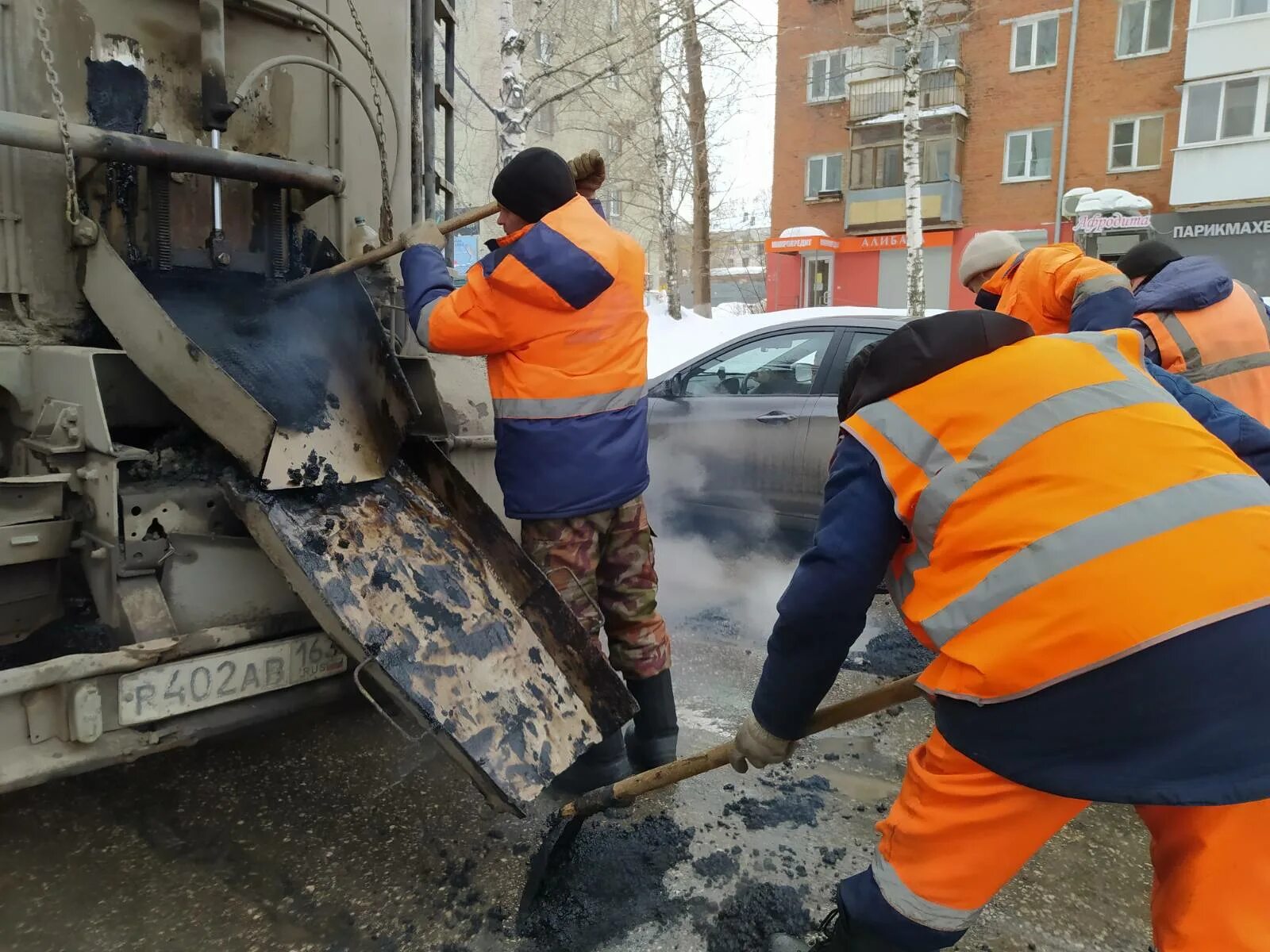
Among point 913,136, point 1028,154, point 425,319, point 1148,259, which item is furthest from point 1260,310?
point 1028,154

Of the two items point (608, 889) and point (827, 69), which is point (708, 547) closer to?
point (608, 889)

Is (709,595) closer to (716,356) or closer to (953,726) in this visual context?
(716,356)

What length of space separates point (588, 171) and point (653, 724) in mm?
1868

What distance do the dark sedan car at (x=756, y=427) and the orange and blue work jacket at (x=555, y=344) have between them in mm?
2451

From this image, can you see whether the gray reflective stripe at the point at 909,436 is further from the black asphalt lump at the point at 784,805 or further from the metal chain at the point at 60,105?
the metal chain at the point at 60,105

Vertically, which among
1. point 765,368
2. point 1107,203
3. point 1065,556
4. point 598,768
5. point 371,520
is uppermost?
point 1107,203

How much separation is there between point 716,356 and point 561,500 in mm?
3036

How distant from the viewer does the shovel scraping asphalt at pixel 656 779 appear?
1.96 meters

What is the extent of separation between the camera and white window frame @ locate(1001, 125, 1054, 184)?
76.8ft

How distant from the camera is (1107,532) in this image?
1.37 m

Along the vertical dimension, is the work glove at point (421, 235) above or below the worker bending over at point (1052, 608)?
above

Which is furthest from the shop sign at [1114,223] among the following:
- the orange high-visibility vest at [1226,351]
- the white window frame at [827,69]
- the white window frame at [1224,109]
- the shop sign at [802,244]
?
the white window frame at [827,69]

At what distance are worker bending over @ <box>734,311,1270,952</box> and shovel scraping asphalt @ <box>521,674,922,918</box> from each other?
0.31 metres

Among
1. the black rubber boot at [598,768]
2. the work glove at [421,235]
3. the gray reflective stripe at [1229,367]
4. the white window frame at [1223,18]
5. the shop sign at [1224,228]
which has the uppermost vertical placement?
the white window frame at [1223,18]
